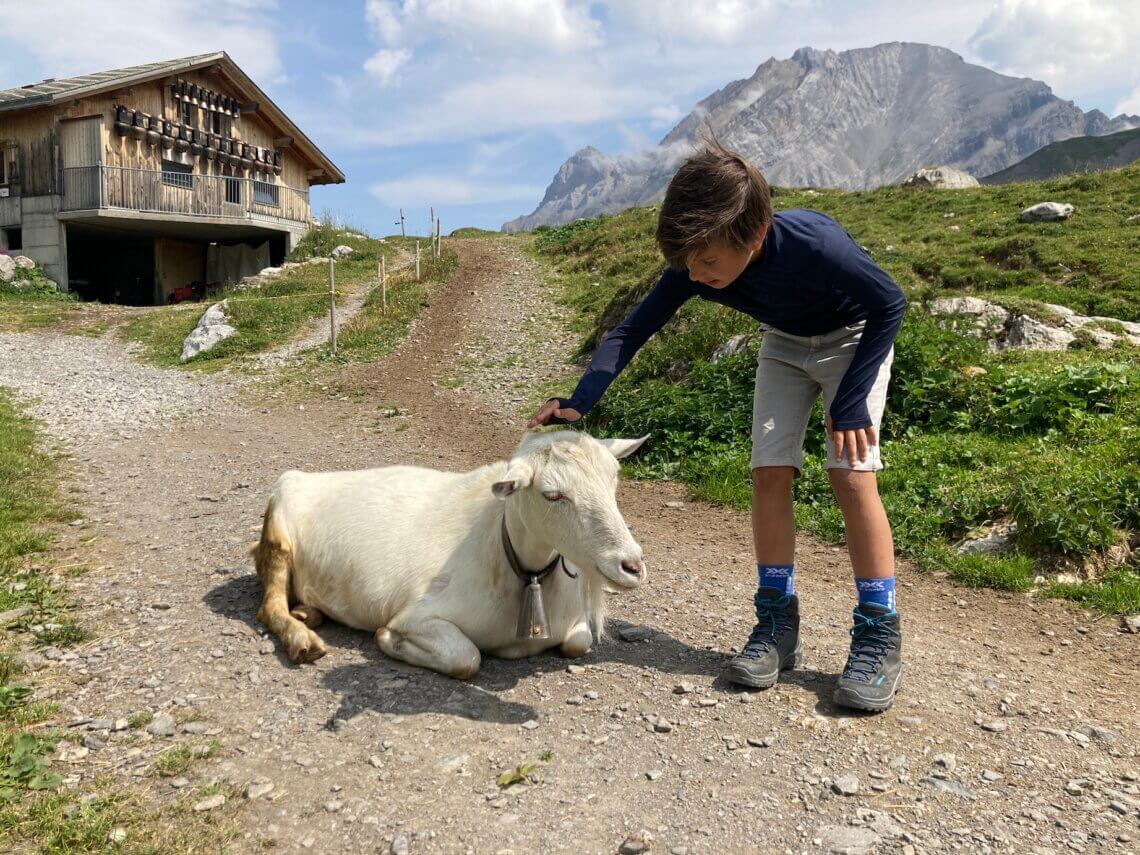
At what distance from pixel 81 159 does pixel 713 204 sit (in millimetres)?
28875

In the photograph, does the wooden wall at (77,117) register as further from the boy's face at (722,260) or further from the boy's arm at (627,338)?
the boy's face at (722,260)

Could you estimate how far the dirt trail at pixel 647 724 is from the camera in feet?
9.44

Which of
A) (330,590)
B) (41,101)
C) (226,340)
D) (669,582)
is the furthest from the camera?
(41,101)

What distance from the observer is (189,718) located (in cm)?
356

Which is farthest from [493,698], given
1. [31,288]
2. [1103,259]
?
[31,288]

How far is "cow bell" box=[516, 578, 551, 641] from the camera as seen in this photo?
3910 mm

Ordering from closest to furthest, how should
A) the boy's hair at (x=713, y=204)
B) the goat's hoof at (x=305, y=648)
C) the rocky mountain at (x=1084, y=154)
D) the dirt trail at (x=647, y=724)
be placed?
the dirt trail at (x=647, y=724), the boy's hair at (x=713, y=204), the goat's hoof at (x=305, y=648), the rocky mountain at (x=1084, y=154)

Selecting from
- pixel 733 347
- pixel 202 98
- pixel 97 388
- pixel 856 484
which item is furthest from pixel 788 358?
pixel 202 98

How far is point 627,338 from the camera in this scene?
419 centimetres

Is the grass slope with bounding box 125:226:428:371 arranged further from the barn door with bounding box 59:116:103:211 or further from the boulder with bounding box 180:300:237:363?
the barn door with bounding box 59:116:103:211

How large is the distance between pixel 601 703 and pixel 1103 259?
13428mm

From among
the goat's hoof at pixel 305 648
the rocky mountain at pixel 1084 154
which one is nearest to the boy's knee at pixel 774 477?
the goat's hoof at pixel 305 648

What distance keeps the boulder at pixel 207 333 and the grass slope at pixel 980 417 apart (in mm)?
8537

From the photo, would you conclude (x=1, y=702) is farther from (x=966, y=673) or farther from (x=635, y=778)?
(x=966, y=673)
